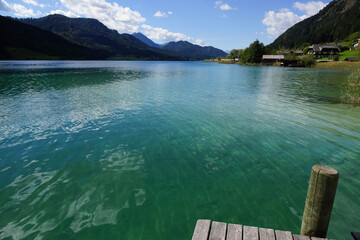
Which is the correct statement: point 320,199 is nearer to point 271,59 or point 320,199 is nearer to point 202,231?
point 202,231

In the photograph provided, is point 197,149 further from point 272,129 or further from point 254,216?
point 272,129

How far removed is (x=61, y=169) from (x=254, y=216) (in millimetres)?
9781

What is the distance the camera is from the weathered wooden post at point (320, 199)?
4.64 metres

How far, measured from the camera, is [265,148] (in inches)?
502

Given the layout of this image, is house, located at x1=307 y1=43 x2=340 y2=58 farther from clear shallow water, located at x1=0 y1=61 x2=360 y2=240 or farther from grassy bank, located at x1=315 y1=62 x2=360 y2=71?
clear shallow water, located at x1=0 y1=61 x2=360 y2=240

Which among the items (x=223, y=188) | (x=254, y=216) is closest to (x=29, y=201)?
(x=223, y=188)

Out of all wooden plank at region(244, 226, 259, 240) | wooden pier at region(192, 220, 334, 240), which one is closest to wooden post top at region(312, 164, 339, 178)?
wooden pier at region(192, 220, 334, 240)

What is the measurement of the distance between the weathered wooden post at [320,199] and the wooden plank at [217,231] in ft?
7.90

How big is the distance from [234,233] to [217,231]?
1.40ft

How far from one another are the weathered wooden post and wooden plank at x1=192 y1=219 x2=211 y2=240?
281 cm

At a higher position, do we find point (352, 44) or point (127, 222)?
point (352, 44)

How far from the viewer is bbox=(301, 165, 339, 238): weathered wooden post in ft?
15.2

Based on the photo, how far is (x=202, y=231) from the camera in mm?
4828

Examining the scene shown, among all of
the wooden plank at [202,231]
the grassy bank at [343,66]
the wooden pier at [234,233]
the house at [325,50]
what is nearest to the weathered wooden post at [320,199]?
the wooden pier at [234,233]
